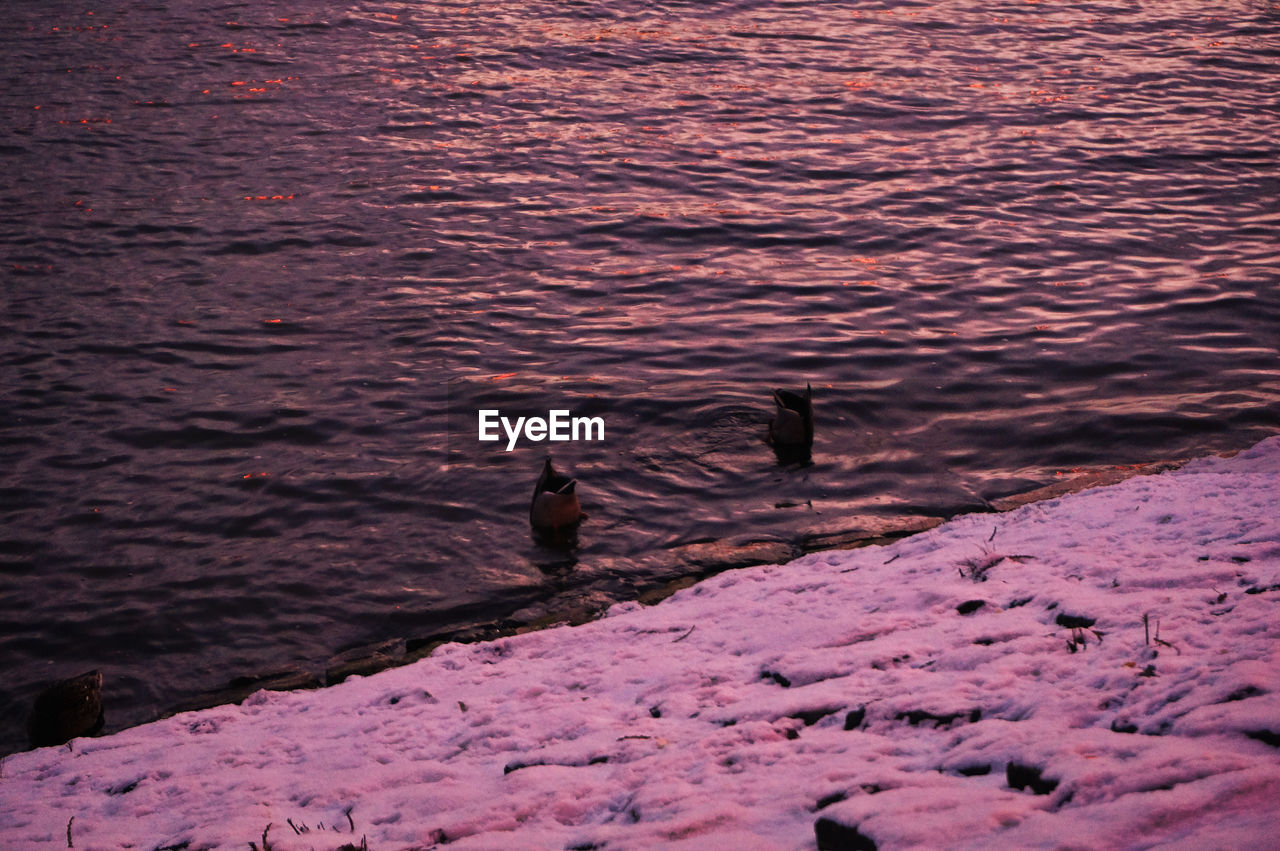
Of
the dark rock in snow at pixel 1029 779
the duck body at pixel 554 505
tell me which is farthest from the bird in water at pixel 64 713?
the dark rock in snow at pixel 1029 779

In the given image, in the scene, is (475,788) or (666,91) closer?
(475,788)

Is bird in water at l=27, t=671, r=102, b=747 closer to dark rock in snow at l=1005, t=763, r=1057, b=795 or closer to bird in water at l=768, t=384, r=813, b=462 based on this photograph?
dark rock in snow at l=1005, t=763, r=1057, b=795

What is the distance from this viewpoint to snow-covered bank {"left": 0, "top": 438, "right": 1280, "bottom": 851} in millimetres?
3902

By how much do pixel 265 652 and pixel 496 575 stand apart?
1.66 meters

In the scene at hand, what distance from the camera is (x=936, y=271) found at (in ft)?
43.8

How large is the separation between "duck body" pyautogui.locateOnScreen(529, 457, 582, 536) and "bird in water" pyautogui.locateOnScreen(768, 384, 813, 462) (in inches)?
80.7

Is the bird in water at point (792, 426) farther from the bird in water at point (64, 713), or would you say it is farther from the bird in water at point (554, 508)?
the bird in water at point (64, 713)

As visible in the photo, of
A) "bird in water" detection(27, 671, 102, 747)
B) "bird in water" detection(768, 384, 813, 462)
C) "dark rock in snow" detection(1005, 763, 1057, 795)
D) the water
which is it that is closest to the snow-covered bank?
"dark rock in snow" detection(1005, 763, 1057, 795)

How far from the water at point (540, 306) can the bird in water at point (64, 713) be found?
344 millimetres

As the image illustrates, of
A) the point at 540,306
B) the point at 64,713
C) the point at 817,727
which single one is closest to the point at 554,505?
the point at 64,713

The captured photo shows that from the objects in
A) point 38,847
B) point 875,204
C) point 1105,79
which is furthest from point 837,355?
point 1105,79

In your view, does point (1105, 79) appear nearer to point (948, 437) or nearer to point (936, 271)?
point (936, 271)

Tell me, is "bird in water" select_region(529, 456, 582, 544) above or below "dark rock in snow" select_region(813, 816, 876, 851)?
below

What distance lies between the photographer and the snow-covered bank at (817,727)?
3902 millimetres
